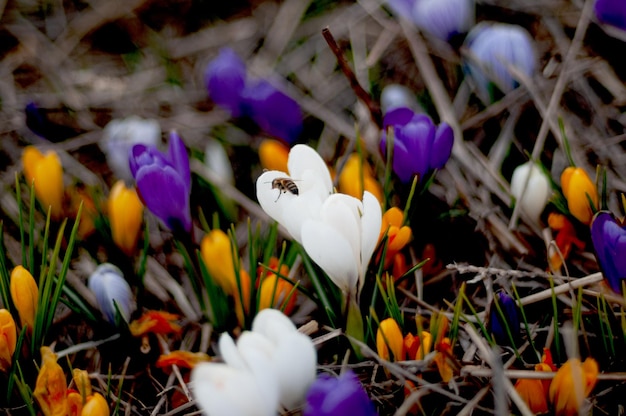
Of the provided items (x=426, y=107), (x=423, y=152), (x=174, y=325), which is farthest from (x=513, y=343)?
(x=426, y=107)

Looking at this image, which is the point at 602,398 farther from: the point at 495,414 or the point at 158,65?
the point at 158,65

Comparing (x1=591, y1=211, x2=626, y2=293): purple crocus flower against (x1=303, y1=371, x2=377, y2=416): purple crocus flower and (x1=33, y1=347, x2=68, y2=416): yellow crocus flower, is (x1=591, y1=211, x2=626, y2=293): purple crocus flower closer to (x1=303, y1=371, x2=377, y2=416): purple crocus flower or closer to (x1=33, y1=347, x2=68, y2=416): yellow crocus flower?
(x1=303, y1=371, x2=377, y2=416): purple crocus flower

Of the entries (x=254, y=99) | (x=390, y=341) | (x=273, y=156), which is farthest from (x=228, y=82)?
(x=390, y=341)

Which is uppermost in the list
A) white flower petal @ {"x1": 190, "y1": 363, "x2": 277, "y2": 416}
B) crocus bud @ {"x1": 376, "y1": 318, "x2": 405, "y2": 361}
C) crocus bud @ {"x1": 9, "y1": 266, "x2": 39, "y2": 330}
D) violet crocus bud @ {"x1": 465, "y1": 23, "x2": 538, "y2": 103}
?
violet crocus bud @ {"x1": 465, "y1": 23, "x2": 538, "y2": 103}

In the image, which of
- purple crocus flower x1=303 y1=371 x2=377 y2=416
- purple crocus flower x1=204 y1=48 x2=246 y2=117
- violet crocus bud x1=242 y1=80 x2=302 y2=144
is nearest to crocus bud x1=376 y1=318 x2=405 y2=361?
purple crocus flower x1=303 y1=371 x2=377 y2=416

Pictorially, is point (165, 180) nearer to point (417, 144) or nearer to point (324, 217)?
point (324, 217)

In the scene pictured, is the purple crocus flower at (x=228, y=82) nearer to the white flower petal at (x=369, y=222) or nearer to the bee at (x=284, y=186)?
the bee at (x=284, y=186)
